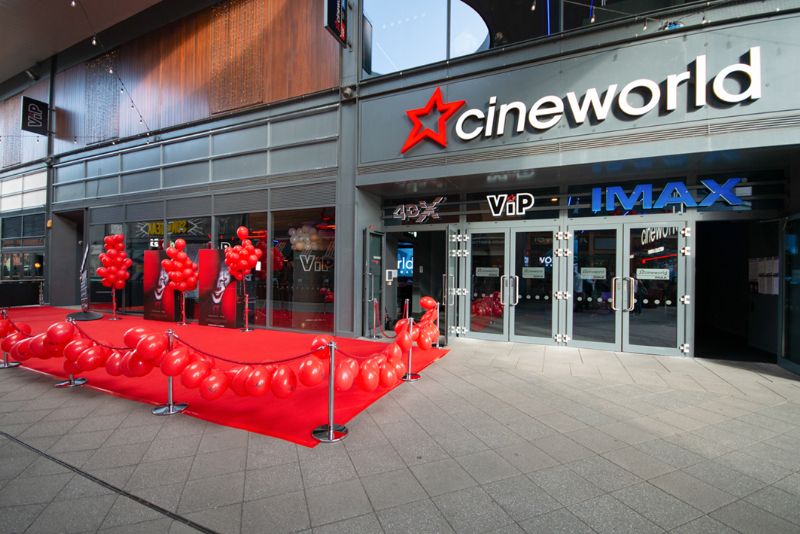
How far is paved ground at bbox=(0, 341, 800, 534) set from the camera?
2596 millimetres

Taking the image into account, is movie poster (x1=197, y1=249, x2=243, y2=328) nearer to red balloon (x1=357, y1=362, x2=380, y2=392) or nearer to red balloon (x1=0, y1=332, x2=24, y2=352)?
red balloon (x1=0, y1=332, x2=24, y2=352)

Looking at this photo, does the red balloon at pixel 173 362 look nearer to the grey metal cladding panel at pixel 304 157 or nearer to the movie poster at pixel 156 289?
the grey metal cladding panel at pixel 304 157

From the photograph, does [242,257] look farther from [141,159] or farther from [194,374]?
[141,159]

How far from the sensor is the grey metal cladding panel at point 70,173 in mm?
14602

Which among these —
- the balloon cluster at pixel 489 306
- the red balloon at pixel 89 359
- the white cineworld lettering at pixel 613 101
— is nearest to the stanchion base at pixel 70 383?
the red balloon at pixel 89 359

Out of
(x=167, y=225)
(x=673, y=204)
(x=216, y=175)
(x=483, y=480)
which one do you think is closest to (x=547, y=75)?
(x=673, y=204)

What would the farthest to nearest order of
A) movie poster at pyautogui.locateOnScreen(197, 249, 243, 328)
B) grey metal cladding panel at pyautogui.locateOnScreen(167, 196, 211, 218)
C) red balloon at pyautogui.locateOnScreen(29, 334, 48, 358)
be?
grey metal cladding panel at pyautogui.locateOnScreen(167, 196, 211, 218), movie poster at pyautogui.locateOnScreen(197, 249, 243, 328), red balloon at pyautogui.locateOnScreen(29, 334, 48, 358)

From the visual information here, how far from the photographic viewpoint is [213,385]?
13.7 feet

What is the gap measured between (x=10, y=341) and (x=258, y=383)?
514 cm

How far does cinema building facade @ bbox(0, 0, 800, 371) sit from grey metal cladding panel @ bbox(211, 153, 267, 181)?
86mm

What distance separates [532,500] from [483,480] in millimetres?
409

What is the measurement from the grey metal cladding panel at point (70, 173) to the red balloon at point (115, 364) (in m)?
13.7

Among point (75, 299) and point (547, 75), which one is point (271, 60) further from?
point (75, 299)

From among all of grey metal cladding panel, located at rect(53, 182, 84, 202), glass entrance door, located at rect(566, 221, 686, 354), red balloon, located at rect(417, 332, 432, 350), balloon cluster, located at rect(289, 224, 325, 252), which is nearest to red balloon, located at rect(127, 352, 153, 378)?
red balloon, located at rect(417, 332, 432, 350)
